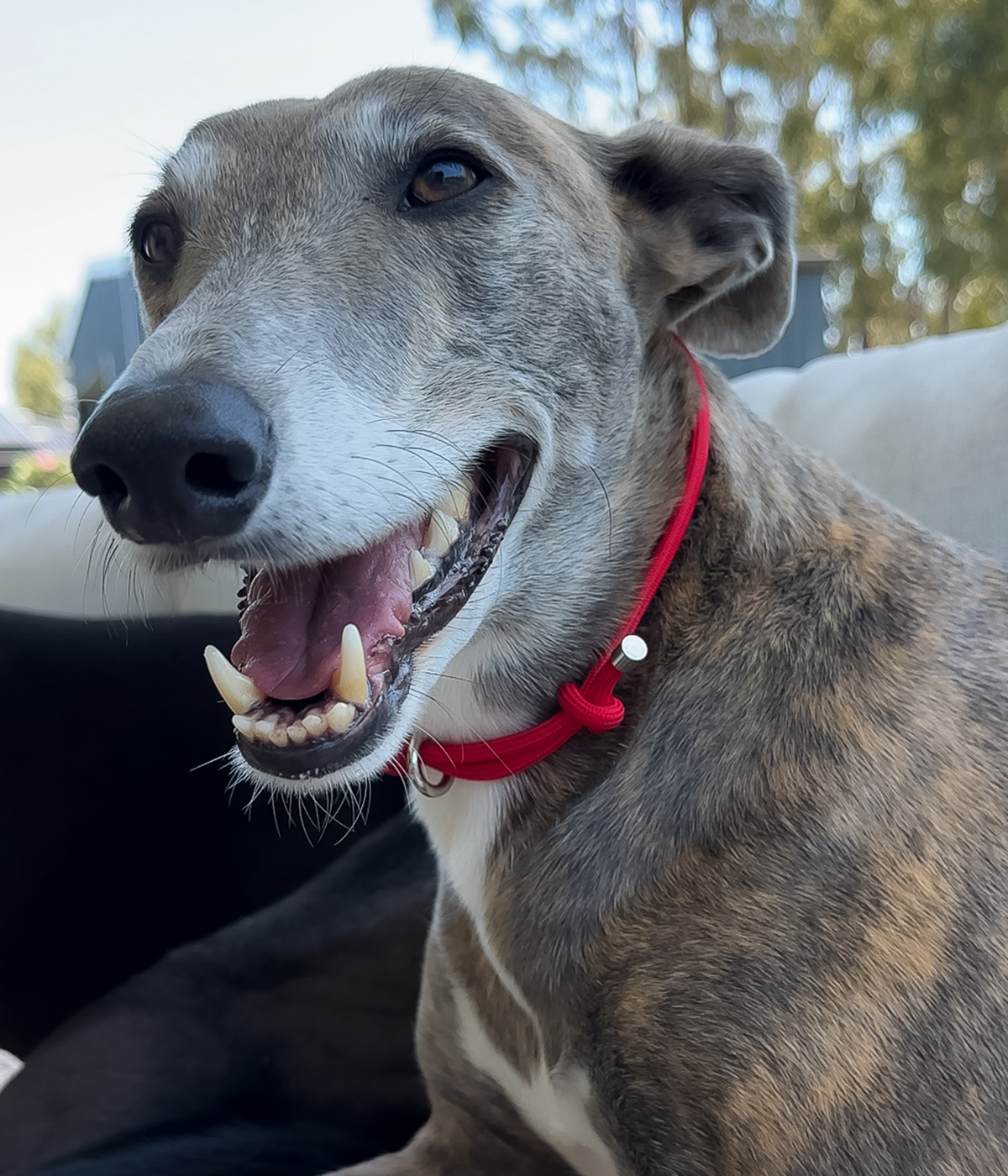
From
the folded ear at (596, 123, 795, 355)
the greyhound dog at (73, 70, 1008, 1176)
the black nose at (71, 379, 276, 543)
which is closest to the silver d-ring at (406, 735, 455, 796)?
the greyhound dog at (73, 70, 1008, 1176)

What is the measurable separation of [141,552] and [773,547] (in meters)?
0.73

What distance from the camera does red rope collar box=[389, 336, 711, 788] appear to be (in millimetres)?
1158

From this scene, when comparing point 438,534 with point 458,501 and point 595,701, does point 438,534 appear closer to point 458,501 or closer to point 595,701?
point 458,501

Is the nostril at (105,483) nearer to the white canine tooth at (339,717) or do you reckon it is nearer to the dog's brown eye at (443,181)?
the white canine tooth at (339,717)

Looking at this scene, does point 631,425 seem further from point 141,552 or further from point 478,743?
point 141,552

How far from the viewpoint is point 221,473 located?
0.85 metres

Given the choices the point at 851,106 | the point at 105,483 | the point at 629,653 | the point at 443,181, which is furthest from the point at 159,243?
the point at 851,106

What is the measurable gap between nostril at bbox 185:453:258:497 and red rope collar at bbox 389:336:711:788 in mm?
498

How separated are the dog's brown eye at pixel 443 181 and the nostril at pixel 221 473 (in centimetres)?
51

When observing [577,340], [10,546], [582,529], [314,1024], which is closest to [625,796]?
[582,529]

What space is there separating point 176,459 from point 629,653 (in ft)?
1.88

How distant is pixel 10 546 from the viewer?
2.77 meters

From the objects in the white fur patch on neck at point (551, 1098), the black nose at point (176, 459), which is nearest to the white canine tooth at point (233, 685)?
the black nose at point (176, 459)

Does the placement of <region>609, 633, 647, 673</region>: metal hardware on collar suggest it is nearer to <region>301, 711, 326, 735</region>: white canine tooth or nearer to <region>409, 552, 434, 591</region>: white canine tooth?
<region>409, 552, 434, 591</region>: white canine tooth
